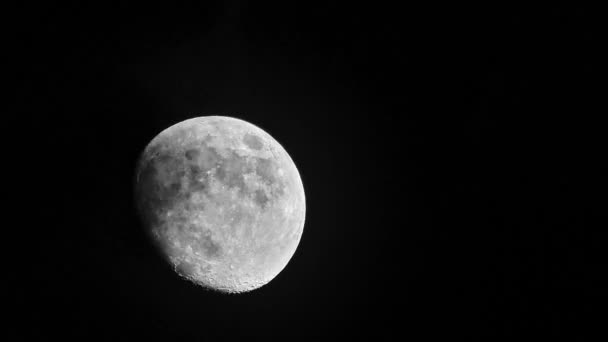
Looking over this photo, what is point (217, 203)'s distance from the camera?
8.40 feet

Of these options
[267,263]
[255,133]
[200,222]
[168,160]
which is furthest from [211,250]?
[255,133]

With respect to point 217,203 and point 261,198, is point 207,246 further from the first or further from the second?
point 261,198

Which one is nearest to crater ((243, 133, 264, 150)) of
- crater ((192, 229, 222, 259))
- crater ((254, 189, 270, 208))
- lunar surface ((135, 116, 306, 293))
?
lunar surface ((135, 116, 306, 293))

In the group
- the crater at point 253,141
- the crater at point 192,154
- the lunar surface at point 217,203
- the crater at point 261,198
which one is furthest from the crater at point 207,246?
the crater at point 253,141

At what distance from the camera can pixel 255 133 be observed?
9.69 feet

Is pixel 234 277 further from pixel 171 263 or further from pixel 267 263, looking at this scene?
pixel 171 263

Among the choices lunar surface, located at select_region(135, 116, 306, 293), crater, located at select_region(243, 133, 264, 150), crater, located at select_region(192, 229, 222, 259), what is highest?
crater, located at select_region(243, 133, 264, 150)

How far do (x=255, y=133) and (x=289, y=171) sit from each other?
0.40 m

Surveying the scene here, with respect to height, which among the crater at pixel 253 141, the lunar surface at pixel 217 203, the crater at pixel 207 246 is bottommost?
the crater at pixel 207 246

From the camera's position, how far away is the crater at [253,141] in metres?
2.80

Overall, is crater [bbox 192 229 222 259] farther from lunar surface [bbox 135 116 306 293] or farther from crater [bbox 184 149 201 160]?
crater [bbox 184 149 201 160]

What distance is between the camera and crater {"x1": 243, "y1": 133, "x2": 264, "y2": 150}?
9.20ft

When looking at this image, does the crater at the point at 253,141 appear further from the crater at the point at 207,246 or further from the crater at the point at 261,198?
the crater at the point at 207,246

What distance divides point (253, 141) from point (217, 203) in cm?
56
